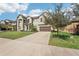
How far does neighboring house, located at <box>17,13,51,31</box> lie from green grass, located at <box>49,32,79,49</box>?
1.57ft

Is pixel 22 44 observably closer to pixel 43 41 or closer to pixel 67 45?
pixel 43 41

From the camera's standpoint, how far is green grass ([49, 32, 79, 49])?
6.57m

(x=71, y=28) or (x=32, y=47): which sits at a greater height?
(x=71, y=28)

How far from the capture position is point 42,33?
7.12 m

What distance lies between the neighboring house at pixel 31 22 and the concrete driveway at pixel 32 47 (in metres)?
0.26

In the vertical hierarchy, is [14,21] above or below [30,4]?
Answer: below

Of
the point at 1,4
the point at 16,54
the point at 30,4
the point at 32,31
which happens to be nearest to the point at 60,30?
the point at 32,31

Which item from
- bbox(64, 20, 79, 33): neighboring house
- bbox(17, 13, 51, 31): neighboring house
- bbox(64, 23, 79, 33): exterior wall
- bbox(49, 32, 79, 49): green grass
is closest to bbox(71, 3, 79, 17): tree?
bbox(64, 20, 79, 33): neighboring house

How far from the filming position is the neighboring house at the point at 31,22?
22.7 feet

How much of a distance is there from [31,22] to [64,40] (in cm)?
160

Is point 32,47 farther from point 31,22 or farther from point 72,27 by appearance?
point 72,27

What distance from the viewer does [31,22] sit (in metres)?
7.23

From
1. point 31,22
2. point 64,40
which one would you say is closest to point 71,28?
point 64,40

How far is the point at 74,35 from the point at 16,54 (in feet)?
8.12
